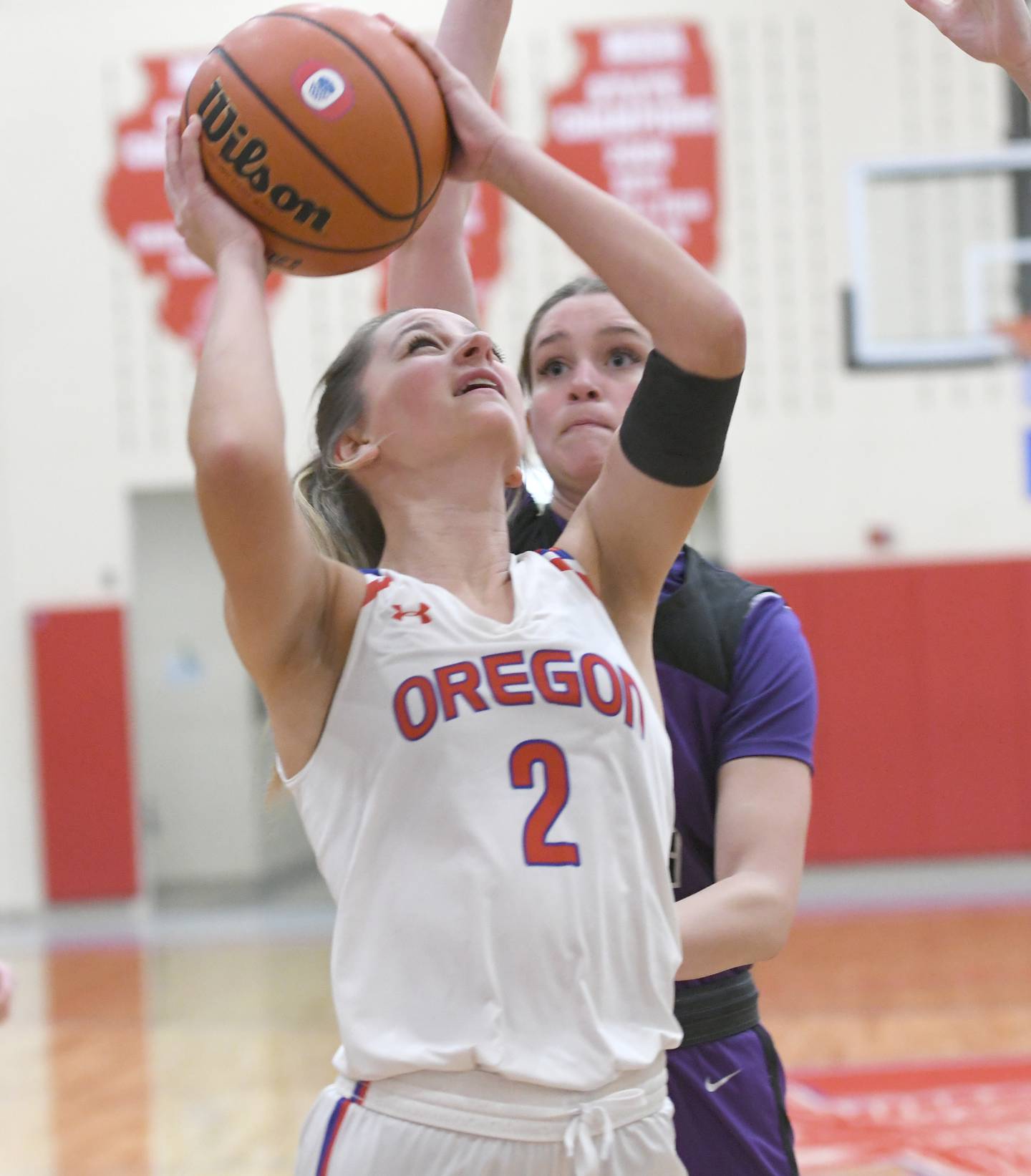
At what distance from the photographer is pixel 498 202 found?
955cm

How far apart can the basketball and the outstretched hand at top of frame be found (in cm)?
74

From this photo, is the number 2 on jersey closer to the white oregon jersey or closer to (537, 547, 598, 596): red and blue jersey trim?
the white oregon jersey

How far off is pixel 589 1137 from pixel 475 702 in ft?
1.33

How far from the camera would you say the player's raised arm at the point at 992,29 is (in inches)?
75.7

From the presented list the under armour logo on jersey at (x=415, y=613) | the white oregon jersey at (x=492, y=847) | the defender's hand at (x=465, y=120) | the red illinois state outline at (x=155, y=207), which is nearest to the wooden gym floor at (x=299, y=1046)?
the white oregon jersey at (x=492, y=847)

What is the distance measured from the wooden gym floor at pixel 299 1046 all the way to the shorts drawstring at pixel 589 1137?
9.71 feet

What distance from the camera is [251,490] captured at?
1.40 m

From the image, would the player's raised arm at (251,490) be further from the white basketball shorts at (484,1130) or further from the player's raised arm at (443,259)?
the player's raised arm at (443,259)

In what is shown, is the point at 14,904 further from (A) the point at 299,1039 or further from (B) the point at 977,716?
(B) the point at 977,716

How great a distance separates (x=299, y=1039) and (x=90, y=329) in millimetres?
5428

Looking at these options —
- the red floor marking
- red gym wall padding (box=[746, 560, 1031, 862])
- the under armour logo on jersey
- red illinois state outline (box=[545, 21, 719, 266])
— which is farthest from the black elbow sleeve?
red illinois state outline (box=[545, 21, 719, 266])

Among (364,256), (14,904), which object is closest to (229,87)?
(364,256)

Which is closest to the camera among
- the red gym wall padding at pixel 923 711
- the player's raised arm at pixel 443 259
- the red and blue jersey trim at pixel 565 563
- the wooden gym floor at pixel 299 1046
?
the red and blue jersey trim at pixel 565 563

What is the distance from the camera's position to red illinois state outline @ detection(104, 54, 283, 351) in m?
9.67
